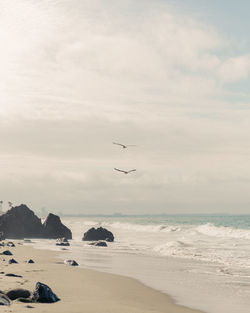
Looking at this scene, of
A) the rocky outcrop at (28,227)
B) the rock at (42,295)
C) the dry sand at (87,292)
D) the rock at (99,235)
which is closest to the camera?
the dry sand at (87,292)

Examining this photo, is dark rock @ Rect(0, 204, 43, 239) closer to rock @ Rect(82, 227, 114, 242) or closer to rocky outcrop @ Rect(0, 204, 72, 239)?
rocky outcrop @ Rect(0, 204, 72, 239)

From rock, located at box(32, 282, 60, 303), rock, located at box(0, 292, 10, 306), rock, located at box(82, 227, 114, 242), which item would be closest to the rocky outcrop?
rock, located at box(82, 227, 114, 242)

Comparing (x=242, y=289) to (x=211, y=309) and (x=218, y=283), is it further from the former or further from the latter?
(x=211, y=309)

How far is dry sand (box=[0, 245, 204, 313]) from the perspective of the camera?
54.2ft

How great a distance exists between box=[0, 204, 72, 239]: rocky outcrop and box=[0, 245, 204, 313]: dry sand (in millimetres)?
50454

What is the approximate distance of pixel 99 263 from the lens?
119ft

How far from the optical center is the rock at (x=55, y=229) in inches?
3162

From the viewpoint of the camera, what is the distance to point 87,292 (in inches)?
837

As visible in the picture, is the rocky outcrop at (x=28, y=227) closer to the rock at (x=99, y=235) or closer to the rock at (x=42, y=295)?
the rock at (x=99, y=235)

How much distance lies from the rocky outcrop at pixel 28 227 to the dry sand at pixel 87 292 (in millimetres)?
50454

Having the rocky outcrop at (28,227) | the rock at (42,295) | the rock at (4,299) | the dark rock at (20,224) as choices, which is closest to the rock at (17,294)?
the rock at (42,295)

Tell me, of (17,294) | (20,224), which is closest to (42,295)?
(17,294)

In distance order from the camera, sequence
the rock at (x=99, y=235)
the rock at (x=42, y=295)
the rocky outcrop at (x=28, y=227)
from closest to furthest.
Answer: the rock at (x=42, y=295), the rock at (x=99, y=235), the rocky outcrop at (x=28, y=227)

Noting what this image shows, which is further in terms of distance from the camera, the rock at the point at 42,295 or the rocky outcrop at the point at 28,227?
the rocky outcrop at the point at 28,227
